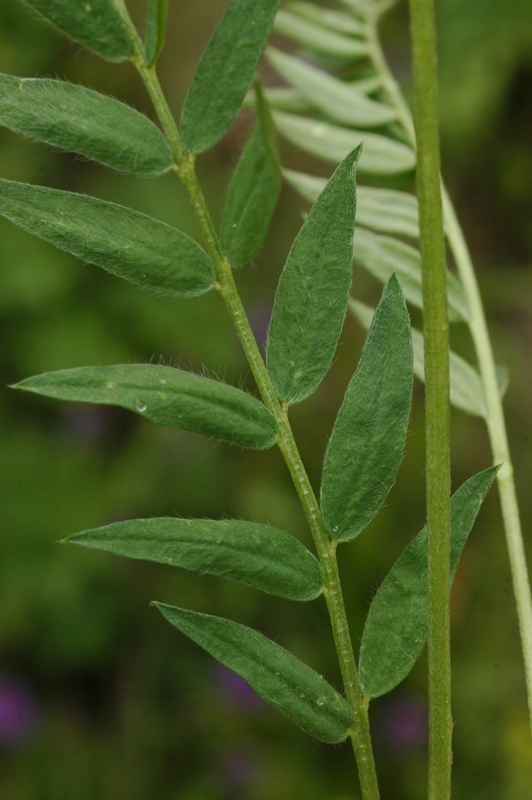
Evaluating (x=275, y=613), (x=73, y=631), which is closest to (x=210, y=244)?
(x=275, y=613)

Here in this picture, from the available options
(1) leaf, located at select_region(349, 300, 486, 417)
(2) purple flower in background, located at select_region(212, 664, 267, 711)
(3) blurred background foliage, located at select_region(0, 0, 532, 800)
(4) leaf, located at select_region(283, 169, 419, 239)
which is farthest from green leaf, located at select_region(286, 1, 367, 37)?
(2) purple flower in background, located at select_region(212, 664, 267, 711)

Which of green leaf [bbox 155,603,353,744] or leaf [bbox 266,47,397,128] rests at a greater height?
leaf [bbox 266,47,397,128]

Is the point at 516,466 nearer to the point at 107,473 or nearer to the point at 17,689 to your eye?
the point at 107,473

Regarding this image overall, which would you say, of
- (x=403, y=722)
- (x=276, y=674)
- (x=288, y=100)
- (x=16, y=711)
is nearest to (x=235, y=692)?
(x=403, y=722)

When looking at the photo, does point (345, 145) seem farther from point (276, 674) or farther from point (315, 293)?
point (276, 674)

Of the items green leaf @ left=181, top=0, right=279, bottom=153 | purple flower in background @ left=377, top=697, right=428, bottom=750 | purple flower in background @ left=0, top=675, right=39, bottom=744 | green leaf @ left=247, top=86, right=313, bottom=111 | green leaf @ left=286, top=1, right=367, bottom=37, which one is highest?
green leaf @ left=286, top=1, right=367, bottom=37

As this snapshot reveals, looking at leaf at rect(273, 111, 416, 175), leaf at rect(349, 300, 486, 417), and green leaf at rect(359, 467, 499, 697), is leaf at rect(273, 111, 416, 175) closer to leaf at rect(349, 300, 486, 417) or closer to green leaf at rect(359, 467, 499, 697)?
→ leaf at rect(349, 300, 486, 417)

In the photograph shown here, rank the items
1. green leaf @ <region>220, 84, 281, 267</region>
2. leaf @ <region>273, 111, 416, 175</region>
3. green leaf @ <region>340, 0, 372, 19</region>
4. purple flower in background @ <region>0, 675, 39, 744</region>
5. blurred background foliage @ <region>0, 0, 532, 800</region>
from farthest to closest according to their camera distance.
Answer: purple flower in background @ <region>0, 675, 39, 744</region>, blurred background foliage @ <region>0, 0, 532, 800</region>, green leaf @ <region>340, 0, 372, 19</region>, leaf @ <region>273, 111, 416, 175</region>, green leaf @ <region>220, 84, 281, 267</region>
